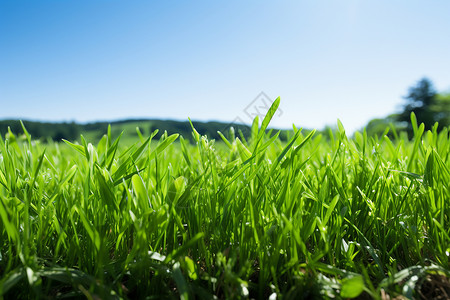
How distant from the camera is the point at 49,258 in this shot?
80 centimetres

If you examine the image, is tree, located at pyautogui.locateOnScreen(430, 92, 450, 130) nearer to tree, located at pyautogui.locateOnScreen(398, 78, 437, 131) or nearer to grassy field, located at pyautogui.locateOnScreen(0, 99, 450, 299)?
tree, located at pyautogui.locateOnScreen(398, 78, 437, 131)

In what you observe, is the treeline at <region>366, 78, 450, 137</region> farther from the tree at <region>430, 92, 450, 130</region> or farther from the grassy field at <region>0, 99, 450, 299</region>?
the grassy field at <region>0, 99, 450, 299</region>

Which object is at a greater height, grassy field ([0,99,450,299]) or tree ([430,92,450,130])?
tree ([430,92,450,130])

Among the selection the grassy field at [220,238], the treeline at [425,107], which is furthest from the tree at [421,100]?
the grassy field at [220,238]

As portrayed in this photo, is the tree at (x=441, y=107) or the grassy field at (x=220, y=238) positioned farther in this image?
the tree at (x=441, y=107)

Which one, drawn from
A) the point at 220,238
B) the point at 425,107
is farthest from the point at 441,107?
the point at 220,238

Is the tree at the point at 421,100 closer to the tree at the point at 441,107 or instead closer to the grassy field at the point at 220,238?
the tree at the point at 441,107

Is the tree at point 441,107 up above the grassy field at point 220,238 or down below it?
above

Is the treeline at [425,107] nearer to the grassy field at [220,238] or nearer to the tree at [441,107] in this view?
the tree at [441,107]

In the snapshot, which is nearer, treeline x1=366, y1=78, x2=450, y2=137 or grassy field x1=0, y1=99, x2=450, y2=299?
grassy field x1=0, y1=99, x2=450, y2=299

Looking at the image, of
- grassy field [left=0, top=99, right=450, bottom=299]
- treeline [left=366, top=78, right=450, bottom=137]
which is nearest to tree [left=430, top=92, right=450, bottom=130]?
treeline [left=366, top=78, right=450, bottom=137]

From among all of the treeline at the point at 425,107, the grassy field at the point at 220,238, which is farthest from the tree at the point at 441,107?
the grassy field at the point at 220,238

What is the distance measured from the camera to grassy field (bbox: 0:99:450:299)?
651mm

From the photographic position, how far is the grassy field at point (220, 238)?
25.6 inches
